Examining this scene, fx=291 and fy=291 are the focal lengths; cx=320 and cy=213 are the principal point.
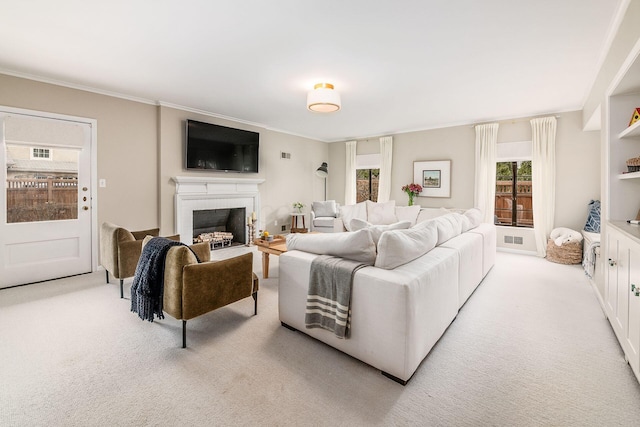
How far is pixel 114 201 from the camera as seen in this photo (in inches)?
166

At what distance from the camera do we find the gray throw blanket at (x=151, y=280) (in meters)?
2.29

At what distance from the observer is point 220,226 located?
6086 mm

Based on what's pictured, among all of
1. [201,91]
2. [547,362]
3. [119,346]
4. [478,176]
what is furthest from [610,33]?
[119,346]

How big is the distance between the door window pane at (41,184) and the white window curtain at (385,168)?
5639 mm

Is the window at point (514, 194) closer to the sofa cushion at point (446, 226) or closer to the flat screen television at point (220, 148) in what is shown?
the sofa cushion at point (446, 226)

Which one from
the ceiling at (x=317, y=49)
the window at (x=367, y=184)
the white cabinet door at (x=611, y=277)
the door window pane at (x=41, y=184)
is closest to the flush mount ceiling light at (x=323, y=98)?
the ceiling at (x=317, y=49)

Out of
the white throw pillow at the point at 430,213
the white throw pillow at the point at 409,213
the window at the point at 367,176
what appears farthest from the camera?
the window at the point at 367,176

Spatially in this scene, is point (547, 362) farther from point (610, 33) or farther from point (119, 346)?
point (119, 346)

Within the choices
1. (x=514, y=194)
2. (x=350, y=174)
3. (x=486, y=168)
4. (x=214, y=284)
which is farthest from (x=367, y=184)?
(x=214, y=284)

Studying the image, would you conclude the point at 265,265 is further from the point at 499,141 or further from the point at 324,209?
the point at 499,141

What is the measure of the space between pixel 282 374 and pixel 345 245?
0.94 meters

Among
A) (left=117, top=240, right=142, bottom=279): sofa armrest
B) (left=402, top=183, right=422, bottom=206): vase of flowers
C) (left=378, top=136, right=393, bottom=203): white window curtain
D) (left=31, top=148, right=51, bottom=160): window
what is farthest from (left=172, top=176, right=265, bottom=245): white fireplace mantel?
(left=402, top=183, right=422, bottom=206): vase of flowers

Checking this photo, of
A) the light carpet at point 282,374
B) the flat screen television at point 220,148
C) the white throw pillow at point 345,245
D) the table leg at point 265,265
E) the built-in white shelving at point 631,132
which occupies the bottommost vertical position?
the light carpet at point 282,374

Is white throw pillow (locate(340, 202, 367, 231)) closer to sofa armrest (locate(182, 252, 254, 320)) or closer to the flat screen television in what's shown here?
the flat screen television
